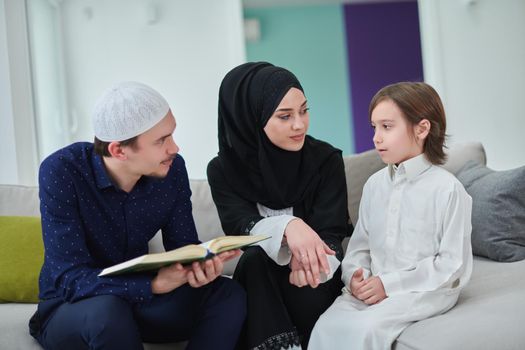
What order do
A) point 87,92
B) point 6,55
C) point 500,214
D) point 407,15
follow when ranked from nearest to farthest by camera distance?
point 500,214 < point 6,55 < point 87,92 < point 407,15

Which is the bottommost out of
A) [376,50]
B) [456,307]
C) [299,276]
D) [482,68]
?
[456,307]

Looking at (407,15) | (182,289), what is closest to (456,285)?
(182,289)

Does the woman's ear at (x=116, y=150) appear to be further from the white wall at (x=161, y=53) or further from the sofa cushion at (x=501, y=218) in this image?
the white wall at (x=161, y=53)

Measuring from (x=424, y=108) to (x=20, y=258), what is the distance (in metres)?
1.48

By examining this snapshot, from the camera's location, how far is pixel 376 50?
6.47m

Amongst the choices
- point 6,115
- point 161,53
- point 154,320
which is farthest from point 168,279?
point 161,53

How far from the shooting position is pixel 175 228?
6.15 feet

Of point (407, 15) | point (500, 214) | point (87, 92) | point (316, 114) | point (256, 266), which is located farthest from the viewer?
point (407, 15)

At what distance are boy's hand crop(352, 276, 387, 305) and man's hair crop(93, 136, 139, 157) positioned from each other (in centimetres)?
74

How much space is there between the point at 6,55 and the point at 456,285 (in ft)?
9.93

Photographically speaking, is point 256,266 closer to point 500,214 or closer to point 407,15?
point 500,214

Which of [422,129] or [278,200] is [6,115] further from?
[422,129]

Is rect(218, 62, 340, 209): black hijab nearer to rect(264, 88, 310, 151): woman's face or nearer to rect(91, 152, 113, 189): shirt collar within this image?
rect(264, 88, 310, 151): woman's face

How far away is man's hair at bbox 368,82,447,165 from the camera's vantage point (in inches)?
69.9
